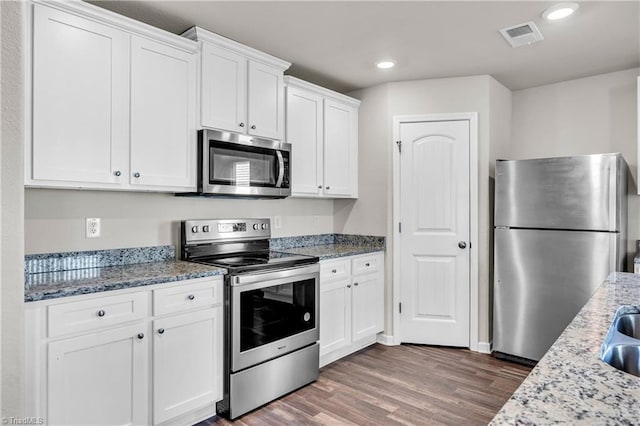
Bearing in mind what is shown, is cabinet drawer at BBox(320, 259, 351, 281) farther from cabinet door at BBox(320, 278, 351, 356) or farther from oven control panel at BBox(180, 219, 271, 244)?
oven control panel at BBox(180, 219, 271, 244)

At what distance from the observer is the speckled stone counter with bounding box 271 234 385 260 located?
10.8 ft

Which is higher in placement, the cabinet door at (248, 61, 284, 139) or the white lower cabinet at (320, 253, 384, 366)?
the cabinet door at (248, 61, 284, 139)

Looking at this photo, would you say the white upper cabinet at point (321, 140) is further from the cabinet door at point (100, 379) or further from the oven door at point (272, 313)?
the cabinet door at point (100, 379)

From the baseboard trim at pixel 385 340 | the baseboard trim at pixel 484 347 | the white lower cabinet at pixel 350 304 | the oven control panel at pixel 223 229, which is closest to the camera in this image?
the oven control panel at pixel 223 229

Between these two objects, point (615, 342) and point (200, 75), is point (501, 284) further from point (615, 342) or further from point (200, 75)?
point (200, 75)

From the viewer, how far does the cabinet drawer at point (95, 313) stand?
66.7 inches

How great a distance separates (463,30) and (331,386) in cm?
258

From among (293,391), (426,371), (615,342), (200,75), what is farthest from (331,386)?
(200,75)

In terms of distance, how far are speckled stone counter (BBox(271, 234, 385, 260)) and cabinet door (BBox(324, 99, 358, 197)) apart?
0.46 meters

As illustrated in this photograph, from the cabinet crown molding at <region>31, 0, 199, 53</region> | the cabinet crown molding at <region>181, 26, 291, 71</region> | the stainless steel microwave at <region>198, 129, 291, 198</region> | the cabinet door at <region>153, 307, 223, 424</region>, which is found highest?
the cabinet crown molding at <region>181, 26, 291, 71</region>

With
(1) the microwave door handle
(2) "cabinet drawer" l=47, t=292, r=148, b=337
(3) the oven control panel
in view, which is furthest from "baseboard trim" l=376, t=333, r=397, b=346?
(2) "cabinet drawer" l=47, t=292, r=148, b=337

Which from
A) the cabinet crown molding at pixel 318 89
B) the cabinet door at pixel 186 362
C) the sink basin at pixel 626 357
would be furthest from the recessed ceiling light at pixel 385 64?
the sink basin at pixel 626 357

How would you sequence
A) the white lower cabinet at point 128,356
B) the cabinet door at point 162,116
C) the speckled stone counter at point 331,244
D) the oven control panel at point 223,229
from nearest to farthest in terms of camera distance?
the white lower cabinet at point 128,356, the cabinet door at point 162,116, the oven control panel at point 223,229, the speckled stone counter at point 331,244

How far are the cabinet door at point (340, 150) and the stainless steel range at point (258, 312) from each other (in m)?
0.88
